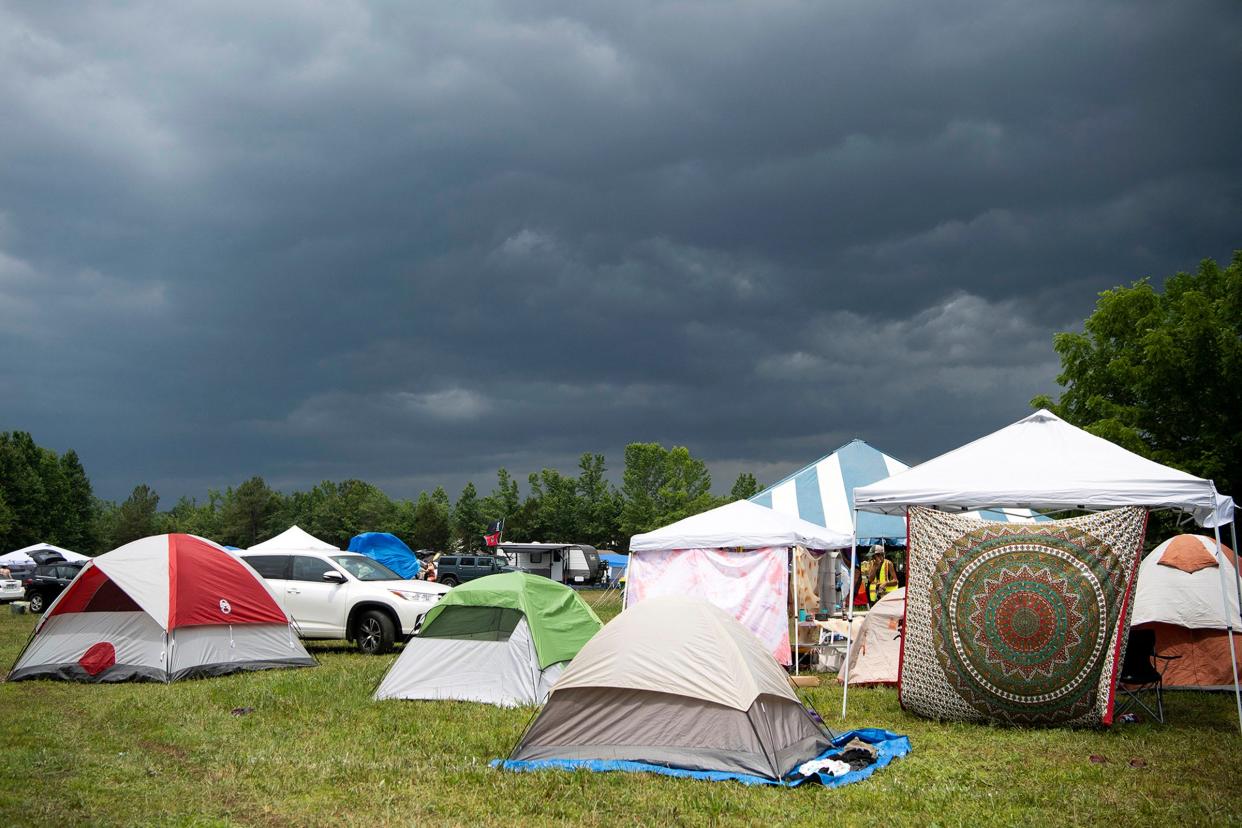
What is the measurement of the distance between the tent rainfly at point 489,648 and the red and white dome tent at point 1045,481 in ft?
11.1

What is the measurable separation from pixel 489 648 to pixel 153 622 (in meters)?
5.03

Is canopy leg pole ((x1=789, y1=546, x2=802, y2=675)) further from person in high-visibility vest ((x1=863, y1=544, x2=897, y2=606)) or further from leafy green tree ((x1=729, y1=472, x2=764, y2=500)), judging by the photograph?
leafy green tree ((x1=729, y1=472, x2=764, y2=500))

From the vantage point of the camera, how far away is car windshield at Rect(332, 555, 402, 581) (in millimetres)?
15430

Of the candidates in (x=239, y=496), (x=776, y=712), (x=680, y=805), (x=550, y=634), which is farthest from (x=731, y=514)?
(x=239, y=496)

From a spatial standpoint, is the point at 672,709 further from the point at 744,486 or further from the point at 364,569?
the point at 744,486

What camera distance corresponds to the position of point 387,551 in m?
32.3

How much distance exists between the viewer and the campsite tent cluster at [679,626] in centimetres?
704

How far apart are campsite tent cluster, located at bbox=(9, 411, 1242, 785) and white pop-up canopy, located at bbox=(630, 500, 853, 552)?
4 cm

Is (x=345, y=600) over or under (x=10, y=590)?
over

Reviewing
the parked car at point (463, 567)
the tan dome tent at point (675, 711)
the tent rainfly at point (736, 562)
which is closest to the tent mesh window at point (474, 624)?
the tan dome tent at point (675, 711)

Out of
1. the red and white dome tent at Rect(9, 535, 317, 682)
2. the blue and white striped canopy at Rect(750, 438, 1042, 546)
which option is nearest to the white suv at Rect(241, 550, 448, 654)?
the red and white dome tent at Rect(9, 535, 317, 682)

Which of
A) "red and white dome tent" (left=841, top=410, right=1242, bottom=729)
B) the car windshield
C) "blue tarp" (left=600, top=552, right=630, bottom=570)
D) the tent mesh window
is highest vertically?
"red and white dome tent" (left=841, top=410, right=1242, bottom=729)

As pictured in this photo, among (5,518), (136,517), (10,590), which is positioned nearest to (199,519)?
(136,517)

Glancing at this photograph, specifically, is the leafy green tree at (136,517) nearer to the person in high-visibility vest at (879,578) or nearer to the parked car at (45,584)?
the parked car at (45,584)
